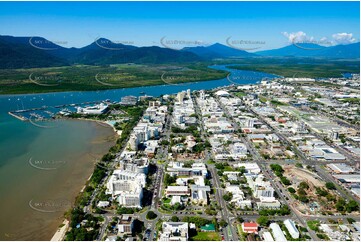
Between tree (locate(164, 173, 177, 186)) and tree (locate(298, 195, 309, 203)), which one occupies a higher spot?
tree (locate(298, 195, 309, 203))

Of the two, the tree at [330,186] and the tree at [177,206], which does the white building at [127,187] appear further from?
the tree at [330,186]

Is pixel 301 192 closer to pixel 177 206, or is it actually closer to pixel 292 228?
pixel 292 228

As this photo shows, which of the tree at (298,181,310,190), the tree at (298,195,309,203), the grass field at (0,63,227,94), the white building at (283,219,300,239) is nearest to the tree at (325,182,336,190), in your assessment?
the tree at (298,181,310,190)

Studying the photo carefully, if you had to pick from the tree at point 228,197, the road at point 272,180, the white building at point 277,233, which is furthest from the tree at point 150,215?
the road at point 272,180

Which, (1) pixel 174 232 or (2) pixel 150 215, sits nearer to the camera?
(1) pixel 174 232

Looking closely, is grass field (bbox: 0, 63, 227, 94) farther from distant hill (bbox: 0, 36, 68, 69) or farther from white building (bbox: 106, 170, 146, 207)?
white building (bbox: 106, 170, 146, 207)

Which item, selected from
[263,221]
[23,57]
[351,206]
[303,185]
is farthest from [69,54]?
[351,206]

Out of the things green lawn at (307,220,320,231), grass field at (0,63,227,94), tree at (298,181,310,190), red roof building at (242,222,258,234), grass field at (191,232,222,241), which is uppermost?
tree at (298,181,310,190)
